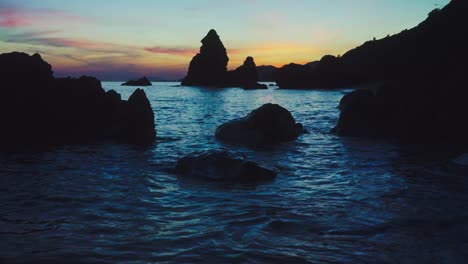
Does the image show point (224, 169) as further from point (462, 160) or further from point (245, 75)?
point (245, 75)

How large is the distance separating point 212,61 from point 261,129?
15213cm

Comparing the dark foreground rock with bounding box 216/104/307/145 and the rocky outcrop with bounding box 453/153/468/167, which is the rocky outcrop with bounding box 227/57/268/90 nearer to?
the dark foreground rock with bounding box 216/104/307/145

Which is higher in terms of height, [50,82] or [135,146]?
[50,82]

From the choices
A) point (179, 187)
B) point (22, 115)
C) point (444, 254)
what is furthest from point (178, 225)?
point (22, 115)

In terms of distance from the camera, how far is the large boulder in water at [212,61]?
169375 mm

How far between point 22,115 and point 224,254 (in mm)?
17880

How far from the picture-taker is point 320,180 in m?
12.1

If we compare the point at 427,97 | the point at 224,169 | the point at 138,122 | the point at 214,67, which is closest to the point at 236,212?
the point at 224,169

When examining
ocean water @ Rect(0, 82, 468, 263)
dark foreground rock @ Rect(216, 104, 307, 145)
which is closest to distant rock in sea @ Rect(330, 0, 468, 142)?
dark foreground rock @ Rect(216, 104, 307, 145)

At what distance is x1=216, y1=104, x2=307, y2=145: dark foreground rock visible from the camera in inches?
826

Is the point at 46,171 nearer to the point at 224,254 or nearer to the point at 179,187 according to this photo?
the point at 179,187

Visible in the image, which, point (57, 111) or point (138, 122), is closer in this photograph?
point (57, 111)

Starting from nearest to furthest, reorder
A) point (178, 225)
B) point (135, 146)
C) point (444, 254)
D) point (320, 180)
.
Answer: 1. point (444, 254)
2. point (178, 225)
3. point (320, 180)
4. point (135, 146)

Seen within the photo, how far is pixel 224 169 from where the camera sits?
1220cm
